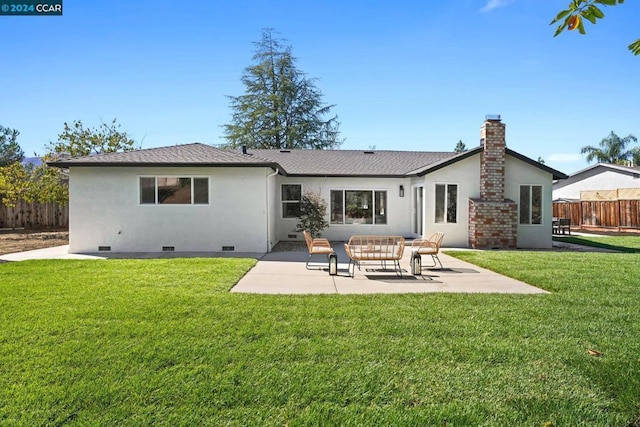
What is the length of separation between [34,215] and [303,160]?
53.6ft

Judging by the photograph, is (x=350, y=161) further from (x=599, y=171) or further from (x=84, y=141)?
(x=599, y=171)

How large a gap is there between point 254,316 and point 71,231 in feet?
35.7

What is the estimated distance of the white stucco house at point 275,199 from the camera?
13.1 meters

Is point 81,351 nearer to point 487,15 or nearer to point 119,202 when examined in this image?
point 119,202

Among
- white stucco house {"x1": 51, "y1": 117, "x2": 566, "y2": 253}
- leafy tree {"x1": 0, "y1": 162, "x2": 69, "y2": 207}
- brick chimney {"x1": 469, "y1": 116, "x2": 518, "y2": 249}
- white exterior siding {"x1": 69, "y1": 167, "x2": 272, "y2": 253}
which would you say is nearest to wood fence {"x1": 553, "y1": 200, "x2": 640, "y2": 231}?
white stucco house {"x1": 51, "y1": 117, "x2": 566, "y2": 253}

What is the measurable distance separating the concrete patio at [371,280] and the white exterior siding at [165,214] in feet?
7.49

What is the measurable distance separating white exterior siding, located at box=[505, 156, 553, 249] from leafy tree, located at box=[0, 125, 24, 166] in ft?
146

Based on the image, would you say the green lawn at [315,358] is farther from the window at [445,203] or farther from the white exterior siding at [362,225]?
the white exterior siding at [362,225]

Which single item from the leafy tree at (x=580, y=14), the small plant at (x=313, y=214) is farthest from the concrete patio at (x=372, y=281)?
the leafy tree at (x=580, y=14)

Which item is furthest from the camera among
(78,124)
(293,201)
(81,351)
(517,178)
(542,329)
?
(78,124)

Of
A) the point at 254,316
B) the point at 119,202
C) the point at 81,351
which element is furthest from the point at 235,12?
the point at 81,351

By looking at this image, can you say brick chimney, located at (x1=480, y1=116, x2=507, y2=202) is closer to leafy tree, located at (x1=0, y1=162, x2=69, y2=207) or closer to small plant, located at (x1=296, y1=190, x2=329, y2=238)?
small plant, located at (x1=296, y1=190, x2=329, y2=238)

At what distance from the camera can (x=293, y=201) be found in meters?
16.8

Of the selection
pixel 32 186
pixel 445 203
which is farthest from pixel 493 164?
pixel 32 186
